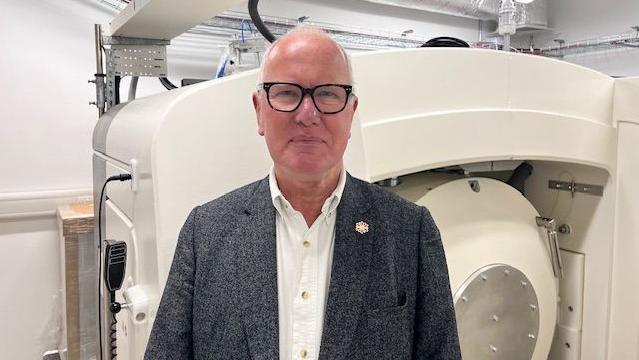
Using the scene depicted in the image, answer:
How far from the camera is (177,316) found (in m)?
Result: 0.74

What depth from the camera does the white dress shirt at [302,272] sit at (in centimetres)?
73

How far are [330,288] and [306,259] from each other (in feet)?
0.20

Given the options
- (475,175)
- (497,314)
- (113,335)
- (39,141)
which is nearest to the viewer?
(113,335)

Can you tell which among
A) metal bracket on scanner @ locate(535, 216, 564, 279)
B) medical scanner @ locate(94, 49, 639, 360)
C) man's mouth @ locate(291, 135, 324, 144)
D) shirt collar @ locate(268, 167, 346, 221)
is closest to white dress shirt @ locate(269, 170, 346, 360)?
shirt collar @ locate(268, 167, 346, 221)

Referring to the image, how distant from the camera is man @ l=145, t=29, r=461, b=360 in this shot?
71 centimetres

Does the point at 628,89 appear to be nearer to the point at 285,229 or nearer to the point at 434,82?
the point at 434,82

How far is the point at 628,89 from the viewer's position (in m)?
1.53

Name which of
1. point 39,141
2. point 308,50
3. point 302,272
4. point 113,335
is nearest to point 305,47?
point 308,50

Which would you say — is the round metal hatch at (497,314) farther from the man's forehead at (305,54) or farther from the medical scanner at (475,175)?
the man's forehead at (305,54)

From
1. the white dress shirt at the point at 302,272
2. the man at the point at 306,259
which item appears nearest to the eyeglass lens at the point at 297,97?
the man at the point at 306,259

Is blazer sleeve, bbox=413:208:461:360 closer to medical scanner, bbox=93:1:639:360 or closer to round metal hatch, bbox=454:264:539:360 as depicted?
medical scanner, bbox=93:1:639:360

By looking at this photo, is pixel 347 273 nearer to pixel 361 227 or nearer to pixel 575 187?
pixel 361 227

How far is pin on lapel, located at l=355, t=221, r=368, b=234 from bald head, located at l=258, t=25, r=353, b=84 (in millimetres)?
229

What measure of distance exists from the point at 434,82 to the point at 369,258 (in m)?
0.62
